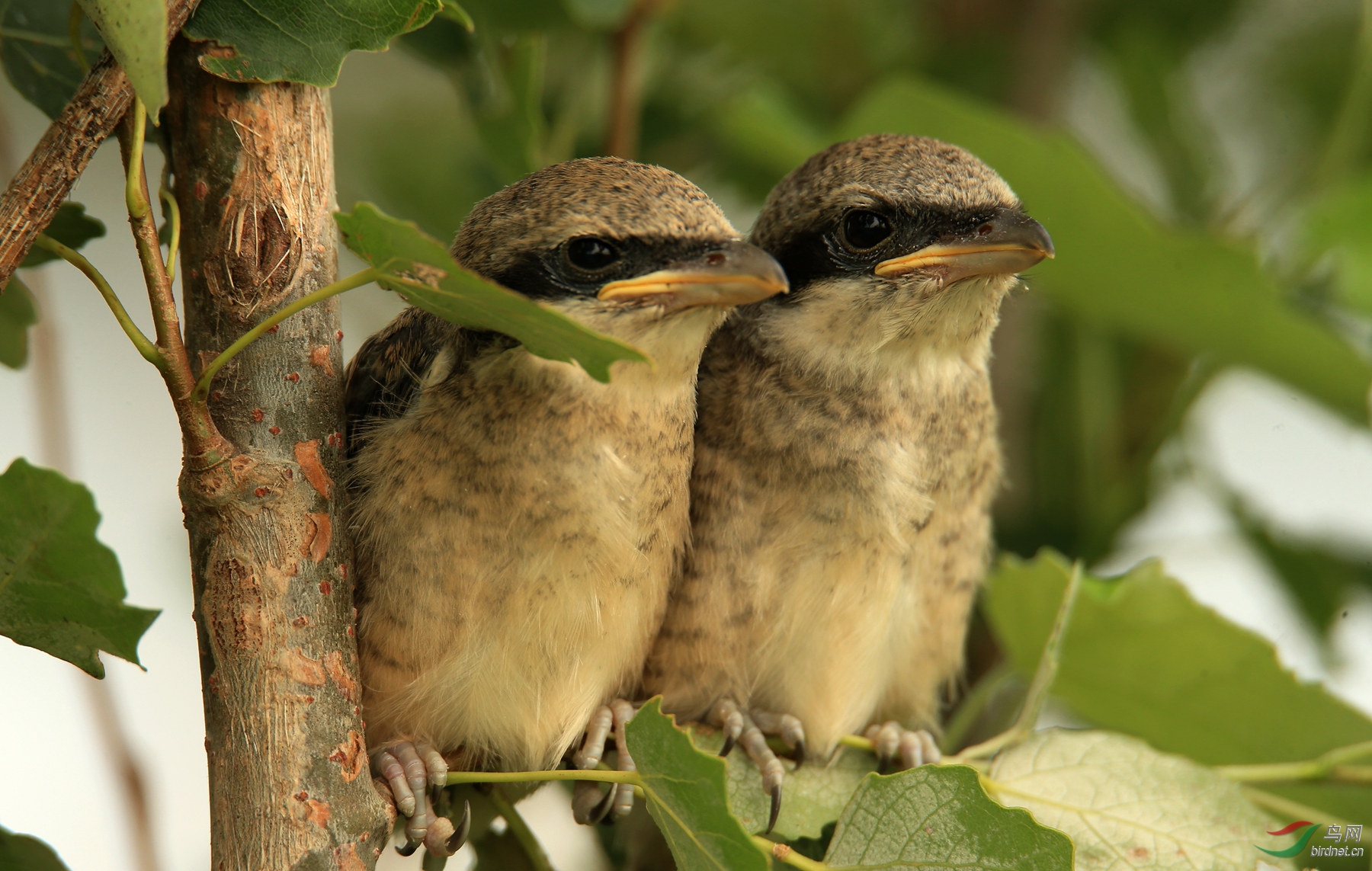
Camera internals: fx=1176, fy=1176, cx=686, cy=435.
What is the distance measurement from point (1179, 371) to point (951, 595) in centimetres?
120

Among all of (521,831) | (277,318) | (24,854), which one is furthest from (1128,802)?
(24,854)

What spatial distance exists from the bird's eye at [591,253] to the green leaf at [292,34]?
330 mm

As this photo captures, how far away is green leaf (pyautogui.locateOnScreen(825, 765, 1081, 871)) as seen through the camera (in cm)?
110

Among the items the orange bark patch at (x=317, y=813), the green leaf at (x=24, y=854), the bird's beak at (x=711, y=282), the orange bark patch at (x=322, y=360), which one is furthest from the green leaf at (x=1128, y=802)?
the green leaf at (x=24, y=854)

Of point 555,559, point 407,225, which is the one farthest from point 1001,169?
point 407,225

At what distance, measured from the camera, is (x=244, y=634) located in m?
1.12

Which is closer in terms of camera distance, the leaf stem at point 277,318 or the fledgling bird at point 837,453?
the leaf stem at point 277,318

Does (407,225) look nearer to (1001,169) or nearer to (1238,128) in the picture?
(1001,169)

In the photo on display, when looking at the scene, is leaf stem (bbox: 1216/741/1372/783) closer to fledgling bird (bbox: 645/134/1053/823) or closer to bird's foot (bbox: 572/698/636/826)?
fledgling bird (bbox: 645/134/1053/823)

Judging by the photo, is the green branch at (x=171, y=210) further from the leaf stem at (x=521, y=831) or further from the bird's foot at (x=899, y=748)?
the bird's foot at (x=899, y=748)

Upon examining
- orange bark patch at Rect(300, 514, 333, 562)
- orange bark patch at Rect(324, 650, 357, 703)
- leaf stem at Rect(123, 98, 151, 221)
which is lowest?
orange bark patch at Rect(324, 650, 357, 703)

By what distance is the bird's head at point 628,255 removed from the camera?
134cm

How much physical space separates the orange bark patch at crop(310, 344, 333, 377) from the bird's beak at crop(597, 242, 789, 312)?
1.04 ft

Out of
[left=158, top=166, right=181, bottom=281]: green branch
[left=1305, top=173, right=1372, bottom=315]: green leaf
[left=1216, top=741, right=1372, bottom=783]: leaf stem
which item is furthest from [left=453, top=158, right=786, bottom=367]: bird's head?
[left=1305, top=173, right=1372, bottom=315]: green leaf
